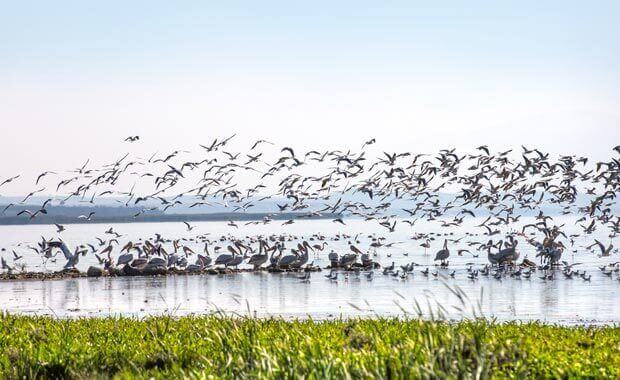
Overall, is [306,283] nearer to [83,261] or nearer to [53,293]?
[53,293]

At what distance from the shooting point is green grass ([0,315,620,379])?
9117 millimetres

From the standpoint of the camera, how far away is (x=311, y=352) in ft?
32.0

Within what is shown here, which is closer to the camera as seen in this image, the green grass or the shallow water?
the green grass

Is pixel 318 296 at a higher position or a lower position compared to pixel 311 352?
lower

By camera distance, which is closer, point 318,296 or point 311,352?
point 311,352

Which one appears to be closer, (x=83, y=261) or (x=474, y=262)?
(x=474, y=262)

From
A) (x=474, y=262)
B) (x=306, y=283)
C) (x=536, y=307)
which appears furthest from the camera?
(x=474, y=262)

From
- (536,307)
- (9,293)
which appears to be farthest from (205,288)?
(536,307)

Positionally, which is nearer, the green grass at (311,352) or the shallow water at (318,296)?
the green grass at (311,352)

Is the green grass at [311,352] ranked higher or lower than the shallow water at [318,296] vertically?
higher

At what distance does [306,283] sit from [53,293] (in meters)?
8.97

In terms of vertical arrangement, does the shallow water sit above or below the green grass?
below

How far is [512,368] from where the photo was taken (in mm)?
9539

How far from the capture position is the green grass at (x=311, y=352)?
9117 mm
